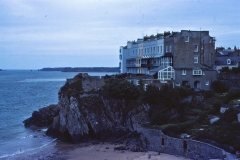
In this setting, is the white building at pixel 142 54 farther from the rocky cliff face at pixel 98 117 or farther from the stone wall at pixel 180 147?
the stone wall at pixel 180 147

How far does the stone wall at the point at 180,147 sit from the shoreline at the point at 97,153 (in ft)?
2.08

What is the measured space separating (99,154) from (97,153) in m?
0.49

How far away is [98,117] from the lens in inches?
1682

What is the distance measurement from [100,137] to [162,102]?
26.4 ft

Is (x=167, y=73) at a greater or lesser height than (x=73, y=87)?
greater

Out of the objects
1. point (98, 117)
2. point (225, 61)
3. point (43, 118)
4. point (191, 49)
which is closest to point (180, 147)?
point (98, 117)

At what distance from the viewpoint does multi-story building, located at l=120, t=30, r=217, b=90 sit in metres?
46.8

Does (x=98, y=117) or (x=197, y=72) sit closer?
(x=98, y=117)

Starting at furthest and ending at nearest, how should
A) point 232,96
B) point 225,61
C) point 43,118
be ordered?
point 43,118 < point 225,61 < point 232,96

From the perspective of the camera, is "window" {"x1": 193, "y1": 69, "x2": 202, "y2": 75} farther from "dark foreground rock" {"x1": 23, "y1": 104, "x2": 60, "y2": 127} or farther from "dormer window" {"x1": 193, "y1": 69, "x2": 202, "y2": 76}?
"dark foreground rock" {"x1": 23, "y1": 104, "x2": 60, "y2": 127}

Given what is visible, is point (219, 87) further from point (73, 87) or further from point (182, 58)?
point (73, 87)

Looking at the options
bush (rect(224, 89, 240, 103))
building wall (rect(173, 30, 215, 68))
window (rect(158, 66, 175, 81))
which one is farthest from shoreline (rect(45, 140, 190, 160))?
building wall (rect(173, 30, 215, 68))

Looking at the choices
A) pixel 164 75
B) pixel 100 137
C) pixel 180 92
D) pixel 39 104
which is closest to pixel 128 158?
pixel 100 137

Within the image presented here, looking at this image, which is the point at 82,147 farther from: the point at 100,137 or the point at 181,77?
the point at 181,77
